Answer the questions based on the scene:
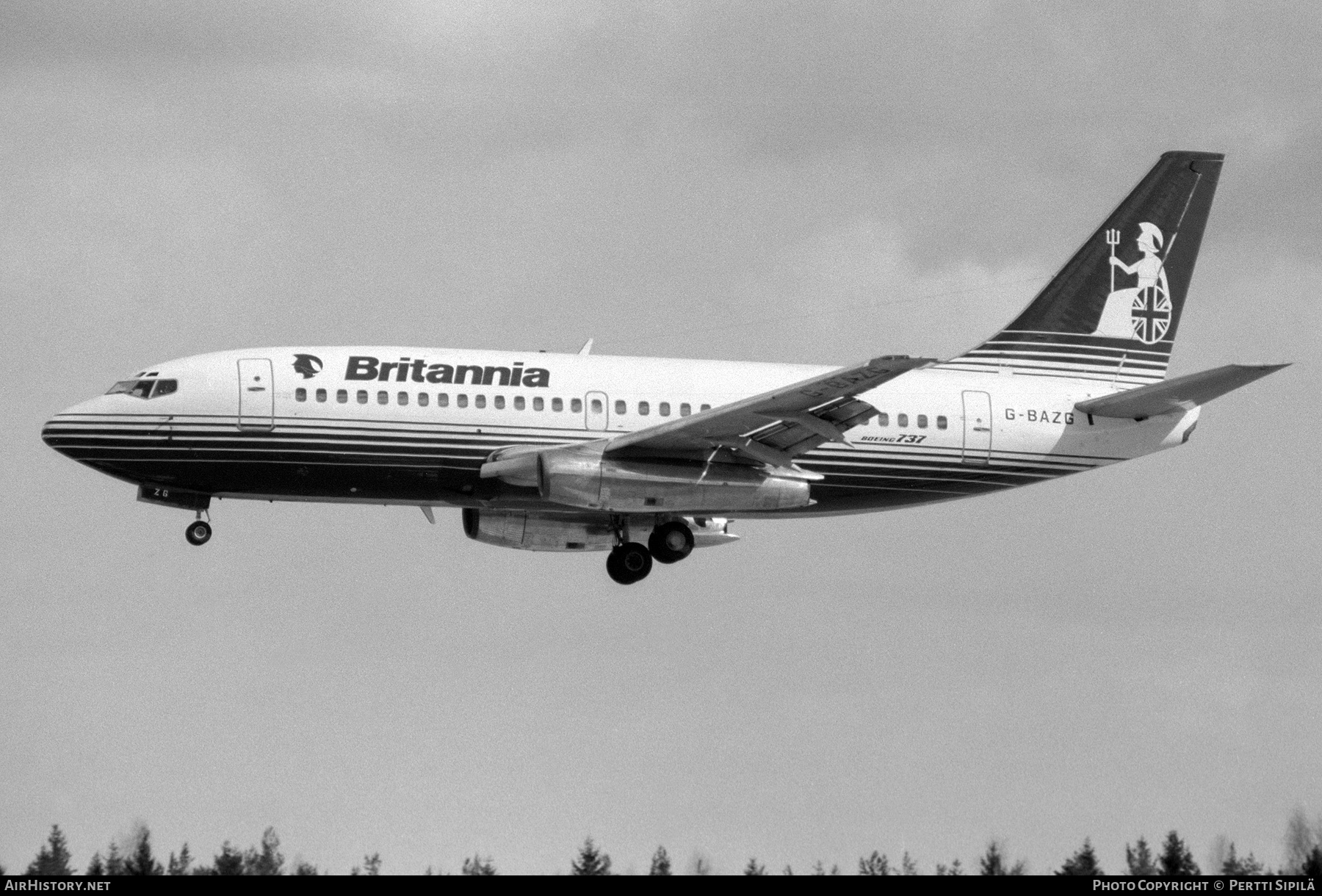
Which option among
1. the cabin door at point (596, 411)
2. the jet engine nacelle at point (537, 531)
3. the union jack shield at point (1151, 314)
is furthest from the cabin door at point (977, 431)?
the jet engine nacelle at point (537, 531)

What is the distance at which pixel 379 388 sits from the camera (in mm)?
Answer: 47125

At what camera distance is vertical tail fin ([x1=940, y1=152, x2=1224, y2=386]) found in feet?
172

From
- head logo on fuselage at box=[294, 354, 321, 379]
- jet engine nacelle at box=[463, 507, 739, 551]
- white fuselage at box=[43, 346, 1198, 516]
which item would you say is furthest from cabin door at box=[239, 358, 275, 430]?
jet engine nacelle at box=[463, 507, 739, 551]

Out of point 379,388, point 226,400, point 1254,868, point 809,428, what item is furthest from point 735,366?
point 1254,868

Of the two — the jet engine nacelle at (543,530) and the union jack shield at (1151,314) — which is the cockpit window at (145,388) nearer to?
the jet engine nacelle at (543,530)

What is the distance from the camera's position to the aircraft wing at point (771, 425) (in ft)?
144

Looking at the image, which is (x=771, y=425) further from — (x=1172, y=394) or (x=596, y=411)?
(x=1172, y=394)

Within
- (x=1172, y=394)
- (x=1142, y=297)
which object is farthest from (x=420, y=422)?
Answer: (x=1142, y=297)

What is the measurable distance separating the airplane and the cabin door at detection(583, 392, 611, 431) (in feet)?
0.15

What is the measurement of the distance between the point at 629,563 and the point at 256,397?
919cm

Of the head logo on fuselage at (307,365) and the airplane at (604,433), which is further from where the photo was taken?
the head logo on fuselage at (307,365)

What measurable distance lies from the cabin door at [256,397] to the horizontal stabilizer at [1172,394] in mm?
18474

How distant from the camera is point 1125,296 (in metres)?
53.4
